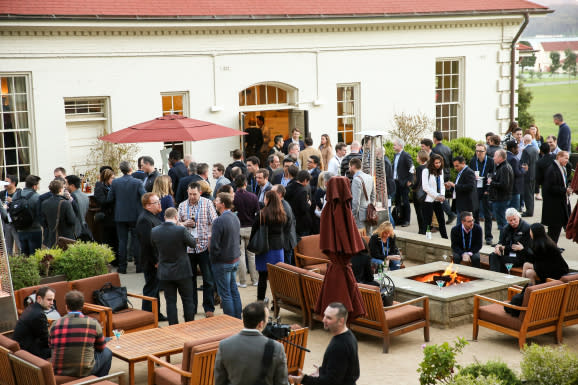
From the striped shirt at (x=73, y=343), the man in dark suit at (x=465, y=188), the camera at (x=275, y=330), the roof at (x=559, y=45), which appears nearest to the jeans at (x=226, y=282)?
the striped shirt at (x=73, y=343)

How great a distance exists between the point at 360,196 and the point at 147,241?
4.27 metres

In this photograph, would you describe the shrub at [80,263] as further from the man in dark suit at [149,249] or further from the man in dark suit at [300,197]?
the man in dark suit at [300,197]

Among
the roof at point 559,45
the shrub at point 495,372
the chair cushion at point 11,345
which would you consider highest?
the roof at point 559,45

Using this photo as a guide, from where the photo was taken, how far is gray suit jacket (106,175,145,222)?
44.5ft

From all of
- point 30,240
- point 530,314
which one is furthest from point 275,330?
point 30,240

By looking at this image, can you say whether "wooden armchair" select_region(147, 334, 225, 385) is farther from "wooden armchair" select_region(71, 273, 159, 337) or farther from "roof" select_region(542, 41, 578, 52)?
"roof" select_region(542, 41, 578, 52)

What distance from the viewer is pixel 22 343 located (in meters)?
8.35

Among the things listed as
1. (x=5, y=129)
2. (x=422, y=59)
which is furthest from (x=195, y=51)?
(x=422, y=59)

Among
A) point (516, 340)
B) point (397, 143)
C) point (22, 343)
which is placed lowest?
point (516, 340)

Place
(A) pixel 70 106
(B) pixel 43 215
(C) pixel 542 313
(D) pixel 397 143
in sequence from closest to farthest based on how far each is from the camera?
1. (C) pixel 542 313
2. (B) pixel 43 215
3. (D) pixel 397 143
4. (A) pixel 70 106

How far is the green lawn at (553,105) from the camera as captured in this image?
68.4 metres

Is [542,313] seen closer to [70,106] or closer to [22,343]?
[22,343]

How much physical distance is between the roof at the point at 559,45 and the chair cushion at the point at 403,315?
114 meters

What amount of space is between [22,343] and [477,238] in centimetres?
708
